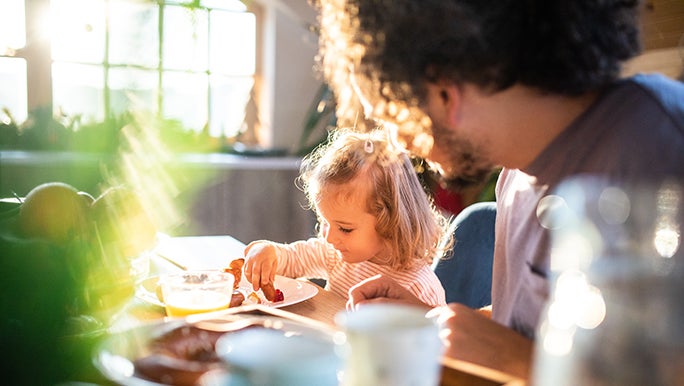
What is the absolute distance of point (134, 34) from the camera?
13.8ft

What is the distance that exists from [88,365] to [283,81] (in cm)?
417

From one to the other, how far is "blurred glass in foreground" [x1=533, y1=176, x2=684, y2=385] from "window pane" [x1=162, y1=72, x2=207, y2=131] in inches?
163

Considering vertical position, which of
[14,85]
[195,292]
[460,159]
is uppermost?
[460,159]

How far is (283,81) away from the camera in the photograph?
464 centimetres

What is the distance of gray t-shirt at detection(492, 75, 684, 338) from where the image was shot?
2.65 ft

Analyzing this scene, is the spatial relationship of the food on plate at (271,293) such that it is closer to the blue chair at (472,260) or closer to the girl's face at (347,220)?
the girl's face at (347,220)

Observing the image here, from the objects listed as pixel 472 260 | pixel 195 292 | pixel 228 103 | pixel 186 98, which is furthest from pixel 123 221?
pixel 228 103

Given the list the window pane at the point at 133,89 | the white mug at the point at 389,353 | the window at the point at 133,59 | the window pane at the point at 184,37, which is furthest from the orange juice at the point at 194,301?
the window pane at the point at 184,37

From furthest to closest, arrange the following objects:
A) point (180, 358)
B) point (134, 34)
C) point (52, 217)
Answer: point (134, 34)
point (52, 217)
point (180, 358)

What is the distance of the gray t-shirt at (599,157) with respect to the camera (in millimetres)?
807

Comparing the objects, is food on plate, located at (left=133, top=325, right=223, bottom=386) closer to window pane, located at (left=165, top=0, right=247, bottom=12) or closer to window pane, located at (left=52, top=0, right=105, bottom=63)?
window pane, located at (left=52, top=0, right=105, bottom=63)

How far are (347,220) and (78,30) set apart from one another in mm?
3214

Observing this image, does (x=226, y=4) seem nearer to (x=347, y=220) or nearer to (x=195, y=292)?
(x=347, y=220)

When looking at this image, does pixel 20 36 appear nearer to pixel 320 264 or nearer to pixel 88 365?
pixel 320 264
